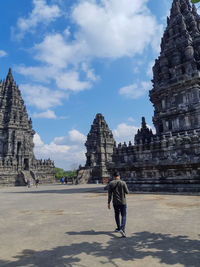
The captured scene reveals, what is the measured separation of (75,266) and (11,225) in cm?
423

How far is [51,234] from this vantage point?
5.87 metres

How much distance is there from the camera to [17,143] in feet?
172

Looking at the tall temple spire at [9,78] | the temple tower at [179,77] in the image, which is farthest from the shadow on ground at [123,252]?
the tall temple spire at [9,78]

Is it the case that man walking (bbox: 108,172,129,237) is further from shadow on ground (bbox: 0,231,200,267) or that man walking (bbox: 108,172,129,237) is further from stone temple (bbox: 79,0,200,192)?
stone temple (bbox: 79,0,200,192)

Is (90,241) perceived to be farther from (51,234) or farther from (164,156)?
(164,156)

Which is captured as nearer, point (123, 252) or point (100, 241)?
point (123, 252)

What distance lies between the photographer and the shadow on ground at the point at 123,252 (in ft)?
13.1

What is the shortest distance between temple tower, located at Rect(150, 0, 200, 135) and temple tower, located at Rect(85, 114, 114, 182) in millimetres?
27271

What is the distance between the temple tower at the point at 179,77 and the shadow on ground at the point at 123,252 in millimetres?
16344

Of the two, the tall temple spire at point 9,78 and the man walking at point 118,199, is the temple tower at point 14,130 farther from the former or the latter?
the man walking at point 118,199

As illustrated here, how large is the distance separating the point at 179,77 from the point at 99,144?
33.1 m

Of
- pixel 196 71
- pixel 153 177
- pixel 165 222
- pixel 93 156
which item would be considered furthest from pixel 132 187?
pixel 93 156

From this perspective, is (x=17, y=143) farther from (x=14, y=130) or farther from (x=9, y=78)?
(x=9, y=78)

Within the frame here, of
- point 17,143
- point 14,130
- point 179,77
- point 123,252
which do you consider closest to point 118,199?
point 123,252
